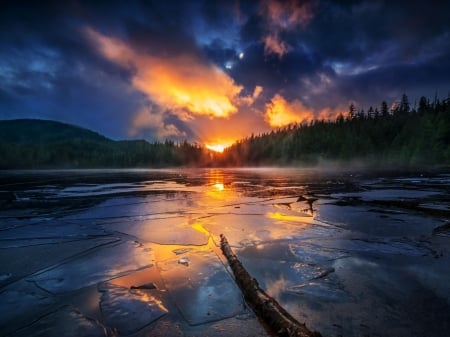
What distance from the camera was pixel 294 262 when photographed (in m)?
7.12

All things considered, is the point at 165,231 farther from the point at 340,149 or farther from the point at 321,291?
the point at 340,149


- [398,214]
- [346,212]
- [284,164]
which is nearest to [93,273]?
[346,212]

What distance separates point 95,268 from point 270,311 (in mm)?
5112

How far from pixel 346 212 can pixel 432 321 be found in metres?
10.5

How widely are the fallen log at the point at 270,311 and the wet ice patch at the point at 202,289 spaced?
21 centimetres

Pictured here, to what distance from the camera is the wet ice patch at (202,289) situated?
15.1 feet

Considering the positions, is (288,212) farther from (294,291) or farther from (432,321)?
(432,321)

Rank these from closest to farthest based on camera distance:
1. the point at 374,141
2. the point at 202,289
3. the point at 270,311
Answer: the point at 270,311
the point at 202,289
the point at 374,141

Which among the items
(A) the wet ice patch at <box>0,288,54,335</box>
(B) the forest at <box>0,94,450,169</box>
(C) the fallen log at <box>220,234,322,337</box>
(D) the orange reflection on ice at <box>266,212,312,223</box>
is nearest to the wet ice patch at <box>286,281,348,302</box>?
(C) the fallen log at <box>220,234,322,337</box>

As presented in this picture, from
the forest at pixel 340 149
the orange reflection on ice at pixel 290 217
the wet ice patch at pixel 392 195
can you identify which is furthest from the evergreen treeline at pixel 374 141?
the orange reflection on ice at pixel 290 217

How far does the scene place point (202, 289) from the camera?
219 inches

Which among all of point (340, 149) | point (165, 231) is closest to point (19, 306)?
point (165, 231)

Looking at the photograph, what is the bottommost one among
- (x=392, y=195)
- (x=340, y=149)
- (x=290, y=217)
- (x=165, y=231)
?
(x=165, y=231)

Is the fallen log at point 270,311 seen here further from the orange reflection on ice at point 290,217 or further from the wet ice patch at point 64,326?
the orange reflection on ice at point 290,217
